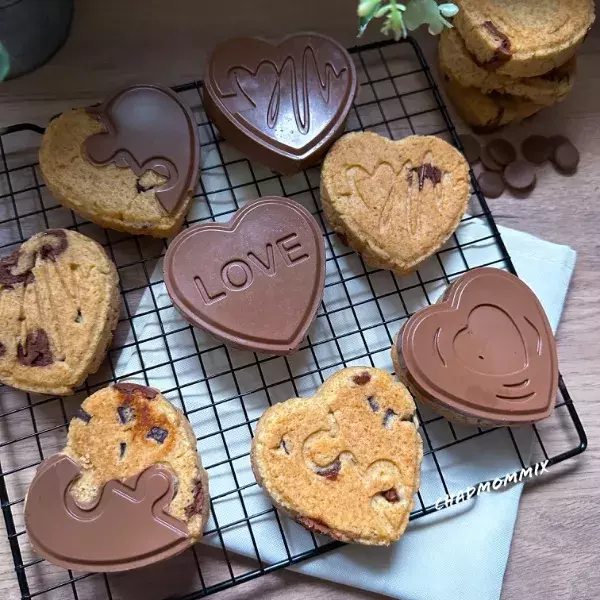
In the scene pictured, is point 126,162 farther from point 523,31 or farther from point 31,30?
point 523,31

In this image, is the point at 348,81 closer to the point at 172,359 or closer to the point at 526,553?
the point at 172,359

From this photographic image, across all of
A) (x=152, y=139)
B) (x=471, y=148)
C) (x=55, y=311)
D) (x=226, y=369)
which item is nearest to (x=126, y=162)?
(x=152, y=139)

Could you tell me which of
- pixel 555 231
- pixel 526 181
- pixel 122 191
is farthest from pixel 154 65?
pixel 555 231

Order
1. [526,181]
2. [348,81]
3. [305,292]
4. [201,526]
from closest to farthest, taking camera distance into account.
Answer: [201,526] → [305,292] → [348,81] → [526,181]

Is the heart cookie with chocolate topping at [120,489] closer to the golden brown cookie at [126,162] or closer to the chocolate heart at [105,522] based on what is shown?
the chocolate heart at [105,522]

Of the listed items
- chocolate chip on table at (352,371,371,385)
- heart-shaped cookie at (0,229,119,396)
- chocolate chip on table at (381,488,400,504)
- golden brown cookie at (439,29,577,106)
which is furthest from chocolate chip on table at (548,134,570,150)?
heart-shaped cookie at (0,229,119,396)

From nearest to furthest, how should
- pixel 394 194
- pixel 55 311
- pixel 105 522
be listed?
pixel 105 522 → pixel 55 311 → pixel 394 194
